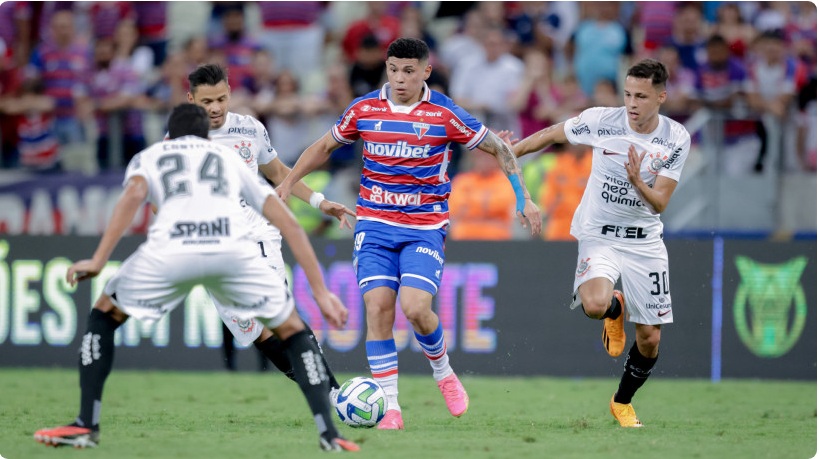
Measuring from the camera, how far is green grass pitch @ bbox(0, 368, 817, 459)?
827 cm

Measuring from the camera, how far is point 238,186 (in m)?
7.88

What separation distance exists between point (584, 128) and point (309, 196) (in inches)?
91.2

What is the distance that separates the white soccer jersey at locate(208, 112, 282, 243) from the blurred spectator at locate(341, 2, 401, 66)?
7452mm

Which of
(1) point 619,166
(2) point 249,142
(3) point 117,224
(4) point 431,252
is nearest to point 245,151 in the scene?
(2) point 249,142

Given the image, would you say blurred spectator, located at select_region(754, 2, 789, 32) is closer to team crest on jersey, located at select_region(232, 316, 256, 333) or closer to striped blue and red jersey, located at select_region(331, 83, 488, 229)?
striped blue and red jersey, located at select_region(331, 83, 488, 229)

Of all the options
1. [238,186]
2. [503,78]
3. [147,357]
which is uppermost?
[503,78]

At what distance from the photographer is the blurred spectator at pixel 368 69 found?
1661 centimetres

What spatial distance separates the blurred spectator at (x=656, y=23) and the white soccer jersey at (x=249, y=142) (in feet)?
27.7

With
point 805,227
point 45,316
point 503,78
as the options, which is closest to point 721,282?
point 805,227

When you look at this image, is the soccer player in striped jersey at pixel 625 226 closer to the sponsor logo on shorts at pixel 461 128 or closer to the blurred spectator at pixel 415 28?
the sponsor logo on shorts at pixel 461 128

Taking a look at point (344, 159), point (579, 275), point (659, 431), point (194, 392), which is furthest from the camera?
point (344, 159)

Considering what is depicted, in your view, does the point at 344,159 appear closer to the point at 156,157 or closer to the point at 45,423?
the point at 45,423

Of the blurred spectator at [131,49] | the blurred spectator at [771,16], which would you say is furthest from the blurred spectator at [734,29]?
the blurred spectator at [131,49]

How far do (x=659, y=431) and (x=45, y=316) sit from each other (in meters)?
8.42
